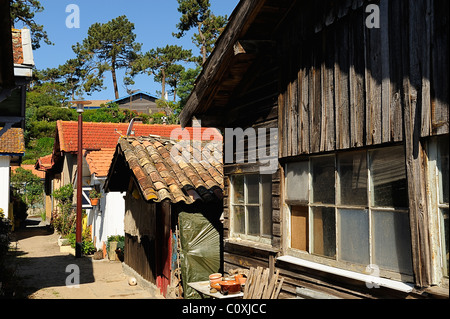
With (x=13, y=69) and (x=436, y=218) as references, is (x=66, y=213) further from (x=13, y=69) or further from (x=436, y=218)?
(x=436, y=218)

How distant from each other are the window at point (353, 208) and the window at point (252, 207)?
657 mm

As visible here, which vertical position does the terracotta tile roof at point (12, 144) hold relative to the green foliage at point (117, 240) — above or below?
above

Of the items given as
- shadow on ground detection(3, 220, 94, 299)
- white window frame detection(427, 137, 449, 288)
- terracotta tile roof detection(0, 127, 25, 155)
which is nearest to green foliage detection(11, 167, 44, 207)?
shadow on ground detection(3, 220, 94, 299)

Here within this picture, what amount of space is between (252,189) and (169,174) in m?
3.45

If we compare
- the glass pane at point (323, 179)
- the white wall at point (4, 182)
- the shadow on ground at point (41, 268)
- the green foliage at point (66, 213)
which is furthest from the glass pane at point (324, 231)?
the green foliage at point (66, 213)

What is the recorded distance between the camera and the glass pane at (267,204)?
6.30 metres

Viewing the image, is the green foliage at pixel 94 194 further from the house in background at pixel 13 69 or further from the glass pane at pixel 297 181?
the glass pane at pixel 297 181

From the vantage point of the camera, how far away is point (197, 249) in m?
9.38

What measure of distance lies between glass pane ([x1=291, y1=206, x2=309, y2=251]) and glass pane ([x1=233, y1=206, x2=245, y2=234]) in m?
1.46

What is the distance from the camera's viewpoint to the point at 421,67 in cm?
370

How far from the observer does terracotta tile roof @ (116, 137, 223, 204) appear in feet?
29.5
